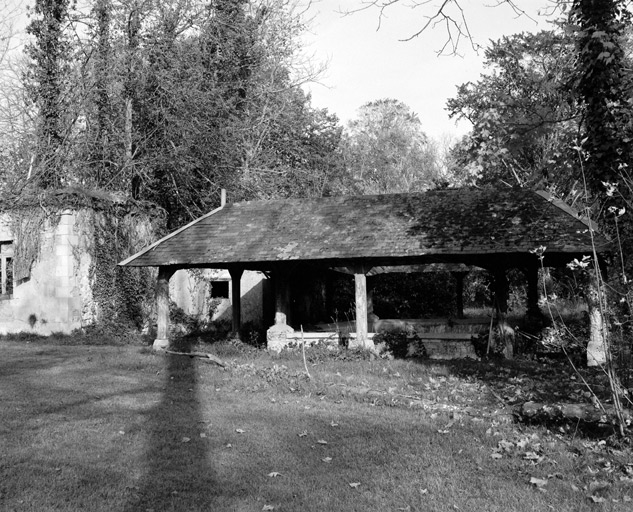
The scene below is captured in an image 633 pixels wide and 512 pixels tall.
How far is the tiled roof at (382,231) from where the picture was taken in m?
14.8

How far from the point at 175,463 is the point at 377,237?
10183mm

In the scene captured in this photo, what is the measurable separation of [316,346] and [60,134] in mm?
11226

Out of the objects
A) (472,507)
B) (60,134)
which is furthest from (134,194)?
(472,507)

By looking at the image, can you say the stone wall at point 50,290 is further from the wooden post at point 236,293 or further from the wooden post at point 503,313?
the wooden post at point 503,313

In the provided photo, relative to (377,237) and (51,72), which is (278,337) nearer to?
(377,237)

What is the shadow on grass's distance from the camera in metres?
5.54

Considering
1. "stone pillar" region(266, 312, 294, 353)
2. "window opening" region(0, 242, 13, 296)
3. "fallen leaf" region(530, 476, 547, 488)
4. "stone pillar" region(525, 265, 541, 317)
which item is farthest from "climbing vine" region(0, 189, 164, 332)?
"fallen leaf" region(530, 476, 547, 488)

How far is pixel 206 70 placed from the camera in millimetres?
23688

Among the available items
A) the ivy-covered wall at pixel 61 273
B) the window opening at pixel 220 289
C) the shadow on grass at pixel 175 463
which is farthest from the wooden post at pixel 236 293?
the shadow on grass at pixel 175 463

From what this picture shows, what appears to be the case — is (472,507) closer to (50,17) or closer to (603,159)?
(603,159)

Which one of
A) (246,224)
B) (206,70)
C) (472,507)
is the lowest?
(472,507)

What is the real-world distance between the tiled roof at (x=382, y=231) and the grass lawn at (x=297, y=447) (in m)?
3.62

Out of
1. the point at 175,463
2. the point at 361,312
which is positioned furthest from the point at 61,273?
the point at 175,463

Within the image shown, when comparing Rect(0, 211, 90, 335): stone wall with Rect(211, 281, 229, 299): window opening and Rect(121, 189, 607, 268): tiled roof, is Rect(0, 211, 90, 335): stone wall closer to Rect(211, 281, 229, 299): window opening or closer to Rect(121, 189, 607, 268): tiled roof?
Rect(121, 189, 607, 268): tiled roof
